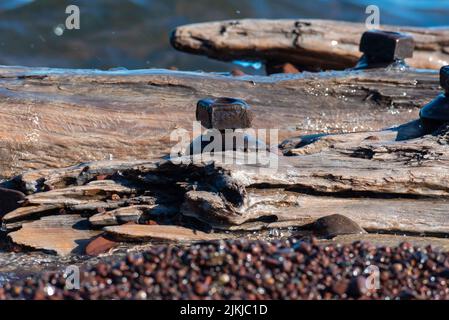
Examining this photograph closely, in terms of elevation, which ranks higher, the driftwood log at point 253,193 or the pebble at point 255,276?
the driftwood log at point 253,193

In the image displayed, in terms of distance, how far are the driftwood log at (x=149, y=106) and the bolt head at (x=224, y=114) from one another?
2.74 ft

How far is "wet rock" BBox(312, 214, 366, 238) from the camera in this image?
4.37 metres

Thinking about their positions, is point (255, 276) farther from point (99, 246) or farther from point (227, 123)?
point (227, 123)

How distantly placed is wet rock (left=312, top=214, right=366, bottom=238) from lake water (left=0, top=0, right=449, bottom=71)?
5.99 metres

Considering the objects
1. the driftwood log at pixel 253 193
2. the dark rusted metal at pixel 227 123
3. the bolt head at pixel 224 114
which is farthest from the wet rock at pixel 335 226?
the bolt head at pixel 224 114

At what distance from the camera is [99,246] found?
4426 mm

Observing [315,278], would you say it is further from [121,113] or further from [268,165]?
[121,113]

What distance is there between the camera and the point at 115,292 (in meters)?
3.50

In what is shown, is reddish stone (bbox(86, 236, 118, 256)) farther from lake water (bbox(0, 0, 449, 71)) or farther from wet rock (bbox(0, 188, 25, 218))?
lake water (bbox(0, 0, 449, 71))

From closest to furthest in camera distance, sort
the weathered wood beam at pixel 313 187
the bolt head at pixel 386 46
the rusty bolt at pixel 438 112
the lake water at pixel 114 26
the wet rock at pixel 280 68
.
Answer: the weathered wood beam at pixel 313 187 < the rusty bolt at pixel 438 112 < the bolt head at pixel 386 46 < the wet rock at pixel 280 68 < the lake water at pixel 114 26

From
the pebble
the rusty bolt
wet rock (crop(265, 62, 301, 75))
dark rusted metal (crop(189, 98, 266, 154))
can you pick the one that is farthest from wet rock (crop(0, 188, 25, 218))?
wet rock (crop(265, 62, 301, 75))

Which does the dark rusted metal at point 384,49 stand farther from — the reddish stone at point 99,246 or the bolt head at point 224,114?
the reddish stone at point 99,246

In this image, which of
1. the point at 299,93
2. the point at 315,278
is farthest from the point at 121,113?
the point at 315,278

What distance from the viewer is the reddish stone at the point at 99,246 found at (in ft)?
14.5
